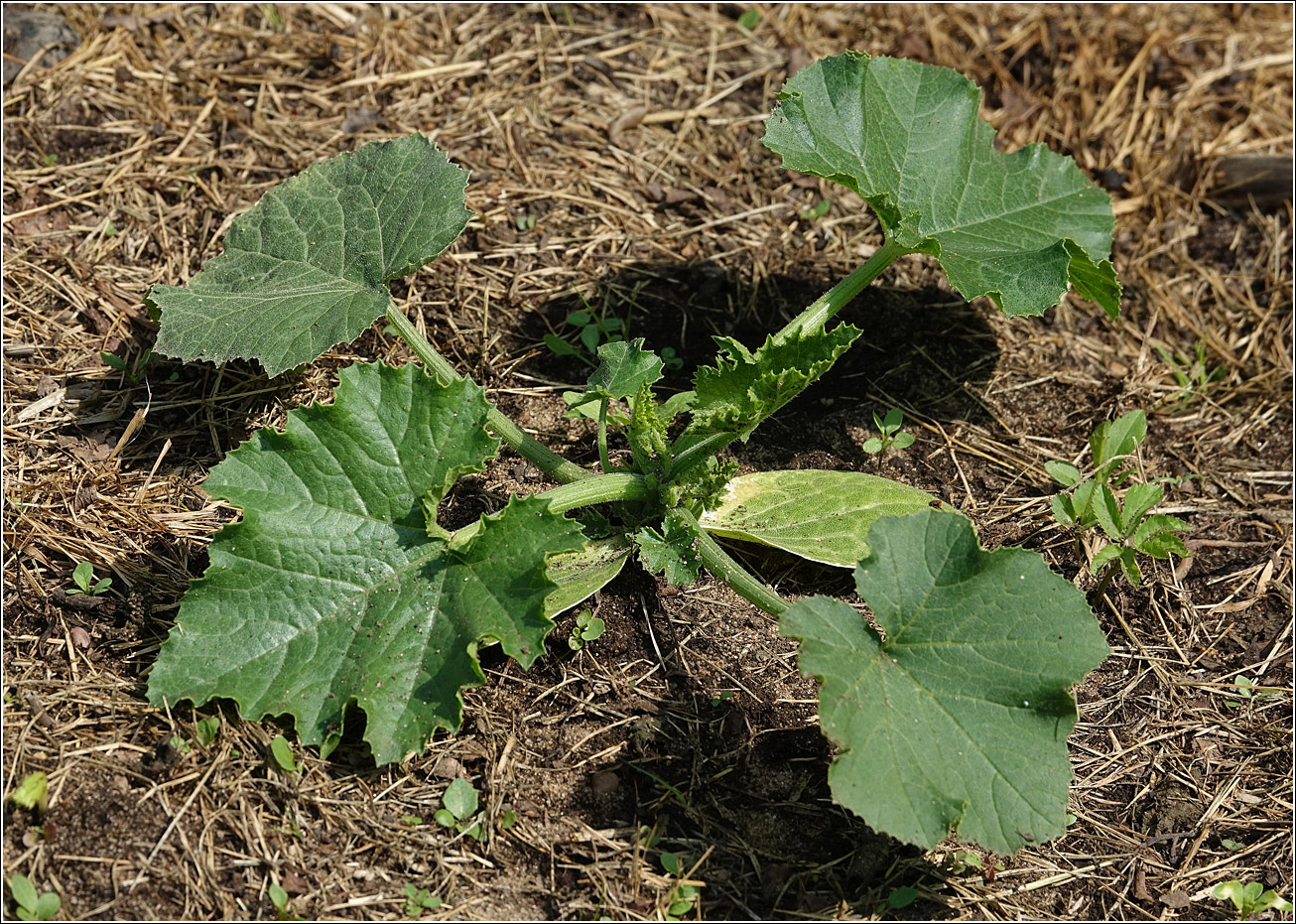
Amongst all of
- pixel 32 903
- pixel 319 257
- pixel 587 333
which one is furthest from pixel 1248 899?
pixel 319 257

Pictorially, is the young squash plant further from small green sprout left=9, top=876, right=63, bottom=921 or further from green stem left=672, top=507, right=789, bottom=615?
small green sprout left=9, top=876, right=63, bottom=921

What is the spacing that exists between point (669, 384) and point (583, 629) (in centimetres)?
97

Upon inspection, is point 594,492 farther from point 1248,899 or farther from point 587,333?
point 1248,899

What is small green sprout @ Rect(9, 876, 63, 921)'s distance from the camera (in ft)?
7.39

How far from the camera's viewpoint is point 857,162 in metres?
3.25

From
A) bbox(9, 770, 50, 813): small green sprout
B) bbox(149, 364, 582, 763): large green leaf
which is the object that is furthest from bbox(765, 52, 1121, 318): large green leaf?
bbox(9, 770, 50, 813): small green sprout

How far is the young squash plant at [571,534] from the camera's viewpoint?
240 centimetres

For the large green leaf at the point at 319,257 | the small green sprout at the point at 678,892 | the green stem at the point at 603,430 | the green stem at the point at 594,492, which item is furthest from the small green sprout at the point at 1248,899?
the large green leaf at the point at 319,257

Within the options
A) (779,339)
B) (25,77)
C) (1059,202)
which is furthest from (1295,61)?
(25,77)

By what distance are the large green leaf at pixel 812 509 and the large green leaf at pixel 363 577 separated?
2.13 feet

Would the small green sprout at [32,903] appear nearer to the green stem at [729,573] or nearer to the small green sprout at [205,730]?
the small green sprout at [205,730]

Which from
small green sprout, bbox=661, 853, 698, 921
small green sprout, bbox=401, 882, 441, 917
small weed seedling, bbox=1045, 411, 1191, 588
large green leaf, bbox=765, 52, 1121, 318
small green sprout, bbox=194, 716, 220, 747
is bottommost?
small green sprout, bbox=661, 853, 698, 921

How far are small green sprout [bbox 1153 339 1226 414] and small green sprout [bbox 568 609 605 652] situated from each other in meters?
2.17

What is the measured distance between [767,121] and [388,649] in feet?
6.14
